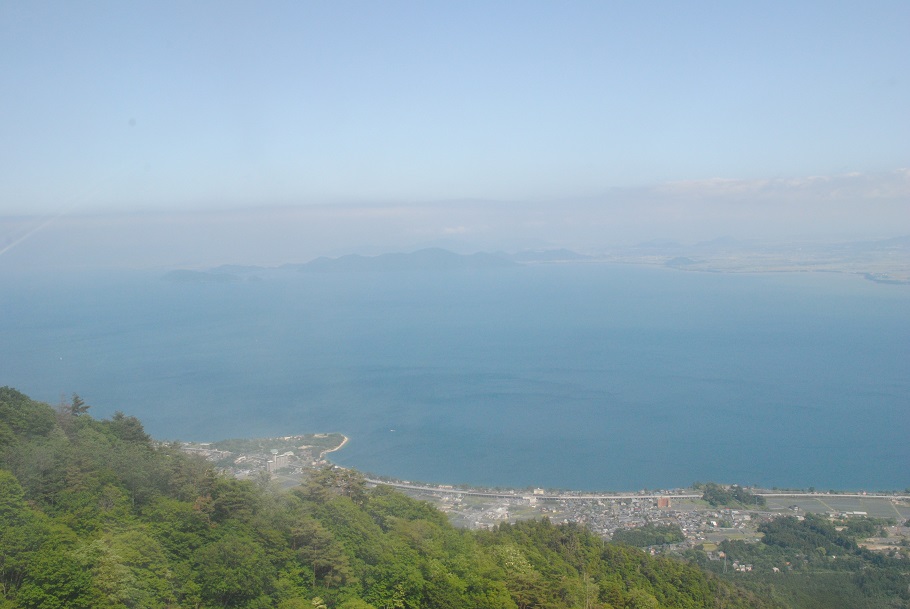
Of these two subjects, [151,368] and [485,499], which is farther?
[151,368]

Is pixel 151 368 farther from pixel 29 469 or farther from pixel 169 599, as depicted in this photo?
pixel 169 599

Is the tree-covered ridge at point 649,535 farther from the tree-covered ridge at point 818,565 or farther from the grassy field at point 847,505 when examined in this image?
the grassy field at point 847,505

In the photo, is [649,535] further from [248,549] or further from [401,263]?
[401,263]

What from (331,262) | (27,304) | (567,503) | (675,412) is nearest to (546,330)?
(675,412)

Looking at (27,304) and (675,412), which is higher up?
(27,304)

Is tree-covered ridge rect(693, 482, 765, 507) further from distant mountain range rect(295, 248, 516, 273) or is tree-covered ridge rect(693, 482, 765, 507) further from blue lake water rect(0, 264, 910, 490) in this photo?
distant mountain range rect(295, 248, 516, 273)
